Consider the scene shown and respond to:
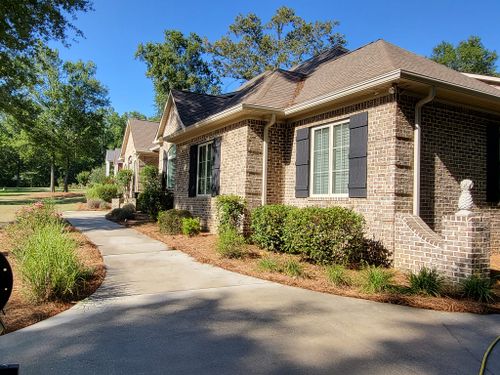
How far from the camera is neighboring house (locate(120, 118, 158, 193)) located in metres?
23.5

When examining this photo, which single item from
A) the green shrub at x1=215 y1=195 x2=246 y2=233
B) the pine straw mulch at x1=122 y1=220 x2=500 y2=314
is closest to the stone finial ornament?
the pine straw mulch at x1=122 y1=220 x2=500 y2=314

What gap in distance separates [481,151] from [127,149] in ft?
80.0

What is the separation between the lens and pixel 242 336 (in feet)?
13.1

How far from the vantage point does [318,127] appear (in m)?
9.35

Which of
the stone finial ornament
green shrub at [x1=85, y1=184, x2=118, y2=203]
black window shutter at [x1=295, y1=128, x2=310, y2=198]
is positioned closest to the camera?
the stone finial ornament

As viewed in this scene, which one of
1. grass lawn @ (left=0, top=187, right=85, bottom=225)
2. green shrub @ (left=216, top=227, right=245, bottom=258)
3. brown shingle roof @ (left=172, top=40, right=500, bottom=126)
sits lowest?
green shrub @ (left=216, top=227, right=245, bottom=258)

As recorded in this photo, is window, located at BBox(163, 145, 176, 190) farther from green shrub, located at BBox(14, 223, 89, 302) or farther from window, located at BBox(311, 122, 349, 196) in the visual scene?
green shrub, located at BBox(14, 223, 89, 302)

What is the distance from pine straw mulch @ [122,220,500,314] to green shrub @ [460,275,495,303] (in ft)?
0.41

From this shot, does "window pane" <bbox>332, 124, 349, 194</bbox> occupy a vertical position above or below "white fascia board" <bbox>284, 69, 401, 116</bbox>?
below

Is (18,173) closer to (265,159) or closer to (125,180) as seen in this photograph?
(125,180)

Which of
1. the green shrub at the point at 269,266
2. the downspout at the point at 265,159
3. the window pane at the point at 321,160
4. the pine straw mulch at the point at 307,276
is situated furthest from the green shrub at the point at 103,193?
the green shrub at the point at 269,266

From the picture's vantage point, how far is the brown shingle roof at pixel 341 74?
876 cm

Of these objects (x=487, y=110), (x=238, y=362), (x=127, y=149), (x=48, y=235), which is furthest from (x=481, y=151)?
(x=127, y=149)

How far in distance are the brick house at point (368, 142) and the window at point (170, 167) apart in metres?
4.00
